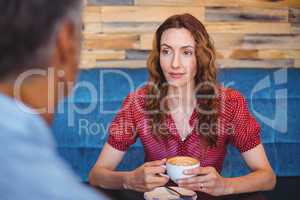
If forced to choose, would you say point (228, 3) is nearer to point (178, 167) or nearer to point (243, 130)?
point (243, 130)

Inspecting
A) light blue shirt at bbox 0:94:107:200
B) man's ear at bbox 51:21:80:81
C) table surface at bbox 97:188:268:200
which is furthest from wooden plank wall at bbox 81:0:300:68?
light blue shirt at bbox 0:94:107:200

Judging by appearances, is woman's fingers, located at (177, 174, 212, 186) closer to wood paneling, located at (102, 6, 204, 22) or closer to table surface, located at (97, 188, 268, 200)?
table surface, located at (97, 188, 268, 200)

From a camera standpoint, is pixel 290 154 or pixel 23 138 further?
pixel 290 154

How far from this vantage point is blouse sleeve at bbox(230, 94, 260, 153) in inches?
60.1

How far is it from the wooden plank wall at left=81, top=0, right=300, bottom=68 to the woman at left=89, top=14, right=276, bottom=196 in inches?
37.5

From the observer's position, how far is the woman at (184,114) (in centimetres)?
155

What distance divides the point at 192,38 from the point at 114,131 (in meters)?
0.37

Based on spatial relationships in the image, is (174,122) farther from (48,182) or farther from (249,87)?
(48,182)

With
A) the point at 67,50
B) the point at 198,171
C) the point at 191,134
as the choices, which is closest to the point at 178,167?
the point at 198,171

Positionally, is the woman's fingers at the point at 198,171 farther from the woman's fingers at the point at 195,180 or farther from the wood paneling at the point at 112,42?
the wood paneling at the point at 112,42

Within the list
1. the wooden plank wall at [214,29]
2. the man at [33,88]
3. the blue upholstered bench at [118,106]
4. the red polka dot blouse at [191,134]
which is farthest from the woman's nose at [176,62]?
the man at [33,88]

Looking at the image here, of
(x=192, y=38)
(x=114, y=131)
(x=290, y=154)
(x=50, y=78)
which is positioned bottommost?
(x=290, y=154)

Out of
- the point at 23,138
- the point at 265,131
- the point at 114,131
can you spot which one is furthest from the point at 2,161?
the point at 265,131

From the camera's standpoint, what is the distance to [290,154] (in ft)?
7.89
